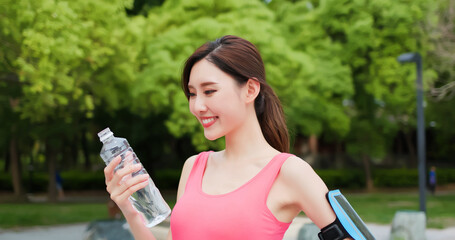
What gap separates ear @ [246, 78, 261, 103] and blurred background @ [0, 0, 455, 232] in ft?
34.1

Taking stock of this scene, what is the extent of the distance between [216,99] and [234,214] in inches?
17.1

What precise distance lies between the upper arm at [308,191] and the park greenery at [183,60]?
1066cm

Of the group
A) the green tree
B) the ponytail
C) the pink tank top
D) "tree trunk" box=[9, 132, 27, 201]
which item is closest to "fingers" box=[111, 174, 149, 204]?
the pink tank top

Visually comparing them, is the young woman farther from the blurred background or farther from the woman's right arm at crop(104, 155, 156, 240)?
the blurred background

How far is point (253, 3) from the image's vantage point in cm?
1750

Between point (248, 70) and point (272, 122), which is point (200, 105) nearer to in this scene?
point (248, 70)

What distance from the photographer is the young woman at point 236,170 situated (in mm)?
1943

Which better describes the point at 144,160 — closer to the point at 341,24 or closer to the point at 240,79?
the point at 341,24

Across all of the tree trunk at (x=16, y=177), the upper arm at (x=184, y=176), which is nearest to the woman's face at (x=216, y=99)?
the upper arm at (x=184, y=176)

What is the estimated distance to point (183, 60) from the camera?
1562 centimetres

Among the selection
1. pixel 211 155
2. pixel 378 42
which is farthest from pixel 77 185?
pixel 211 155

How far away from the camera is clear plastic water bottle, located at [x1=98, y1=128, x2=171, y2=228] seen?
2.01m

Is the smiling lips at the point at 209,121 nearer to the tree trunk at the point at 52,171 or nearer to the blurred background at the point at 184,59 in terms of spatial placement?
the blurred background at the point at 184,59

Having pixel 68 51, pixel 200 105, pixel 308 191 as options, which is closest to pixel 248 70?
pixel 200 105
